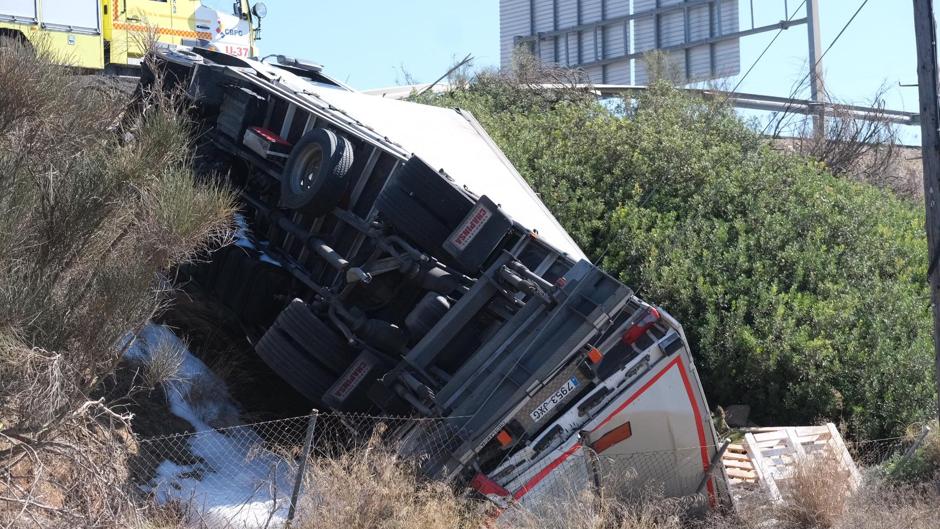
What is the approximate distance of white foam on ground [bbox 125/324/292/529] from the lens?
696 centimetres

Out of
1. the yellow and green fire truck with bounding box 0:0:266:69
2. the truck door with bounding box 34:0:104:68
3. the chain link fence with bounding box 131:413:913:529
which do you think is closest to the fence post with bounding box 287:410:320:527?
the chain link fence with bounding box 131:413:913:529

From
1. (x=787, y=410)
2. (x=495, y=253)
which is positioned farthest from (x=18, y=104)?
(x=787, y=410)

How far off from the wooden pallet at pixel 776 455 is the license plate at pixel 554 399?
165 cm

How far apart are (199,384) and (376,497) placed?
2.91 m

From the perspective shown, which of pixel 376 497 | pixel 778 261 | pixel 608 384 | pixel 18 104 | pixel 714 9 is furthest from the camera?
pixel 714 9

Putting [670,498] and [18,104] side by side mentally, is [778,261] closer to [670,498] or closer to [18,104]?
[670,498]

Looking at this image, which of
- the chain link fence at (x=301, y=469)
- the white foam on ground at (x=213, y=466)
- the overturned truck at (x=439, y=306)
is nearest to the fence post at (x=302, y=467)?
the chain link fence at (x=301, y=469)

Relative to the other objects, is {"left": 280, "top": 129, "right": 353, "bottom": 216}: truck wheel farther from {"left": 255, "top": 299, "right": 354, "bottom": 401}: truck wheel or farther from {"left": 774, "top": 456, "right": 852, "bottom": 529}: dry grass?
{"left": 774, "top": 456, "right": 852, "bottom": 529}: dry grass

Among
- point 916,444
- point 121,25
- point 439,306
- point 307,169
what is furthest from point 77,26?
point 916,444

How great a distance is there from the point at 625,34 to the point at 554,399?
72.7 ft

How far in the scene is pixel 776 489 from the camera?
26.8 feet

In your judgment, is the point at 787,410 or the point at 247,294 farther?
the point at 787,410

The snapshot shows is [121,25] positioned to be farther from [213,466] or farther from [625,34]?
[625,34]

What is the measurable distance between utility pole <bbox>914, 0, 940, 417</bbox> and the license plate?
375 cm
